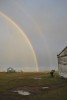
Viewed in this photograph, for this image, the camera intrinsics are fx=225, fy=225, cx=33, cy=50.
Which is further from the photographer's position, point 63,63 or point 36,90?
point 63,63

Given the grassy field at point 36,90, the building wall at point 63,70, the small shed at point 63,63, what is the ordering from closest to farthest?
the grassy field at point 36,90 → the building wall at point 63,70 → the small shed at point 63,63

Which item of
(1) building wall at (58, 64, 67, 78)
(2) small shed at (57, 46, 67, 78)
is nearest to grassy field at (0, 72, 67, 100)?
(1) building wall at (58, 64, 67, 78)

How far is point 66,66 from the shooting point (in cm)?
5544

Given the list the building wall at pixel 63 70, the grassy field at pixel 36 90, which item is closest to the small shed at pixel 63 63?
the building wall at pixel 63 70

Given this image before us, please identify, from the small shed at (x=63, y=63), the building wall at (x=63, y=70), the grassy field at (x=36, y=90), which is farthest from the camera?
the small shed at (x=63, y=63)

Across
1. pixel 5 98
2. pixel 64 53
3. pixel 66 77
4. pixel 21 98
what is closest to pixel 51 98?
pixel 21 98

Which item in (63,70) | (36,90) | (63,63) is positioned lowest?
(36,90)

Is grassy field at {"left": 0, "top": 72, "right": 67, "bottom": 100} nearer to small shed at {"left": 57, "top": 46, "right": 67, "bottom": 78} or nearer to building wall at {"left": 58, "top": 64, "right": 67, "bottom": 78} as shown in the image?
building wall at {"left": 58, "top": 64, "right": 67, "bottom": 78}

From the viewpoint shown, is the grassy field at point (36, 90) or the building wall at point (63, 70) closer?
the grassy field at point (36, 90)

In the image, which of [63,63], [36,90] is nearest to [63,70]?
[63,63]

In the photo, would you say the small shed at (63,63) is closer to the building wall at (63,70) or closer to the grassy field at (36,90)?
the building wall at (63,70)

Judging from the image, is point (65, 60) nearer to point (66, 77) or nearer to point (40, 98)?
point (66, 77)

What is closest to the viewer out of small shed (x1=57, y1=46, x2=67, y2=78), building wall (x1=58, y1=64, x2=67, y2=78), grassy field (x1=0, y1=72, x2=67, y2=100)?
grassy field (x1=0, y1=72, x2=67, y2=100)

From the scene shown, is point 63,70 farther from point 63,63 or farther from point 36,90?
point 36,90
